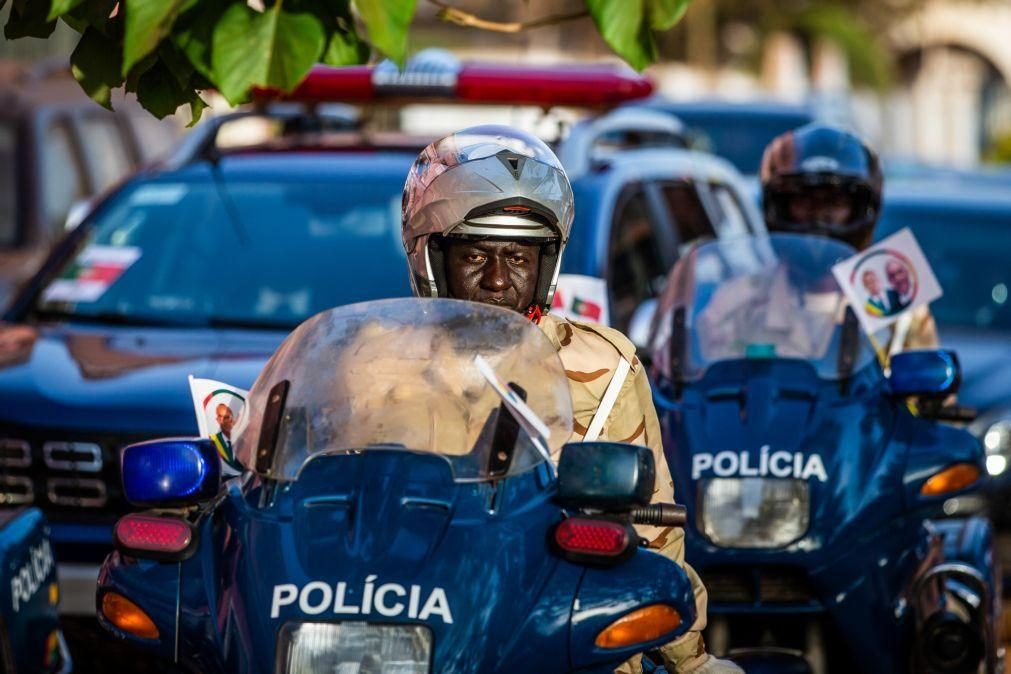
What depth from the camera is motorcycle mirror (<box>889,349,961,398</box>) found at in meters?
5.39

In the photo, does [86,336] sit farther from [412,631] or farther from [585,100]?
[412,631]

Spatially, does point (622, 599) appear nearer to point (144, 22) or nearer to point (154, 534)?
point (154, 534)

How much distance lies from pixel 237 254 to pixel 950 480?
9.62 feet

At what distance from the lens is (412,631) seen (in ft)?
10.5

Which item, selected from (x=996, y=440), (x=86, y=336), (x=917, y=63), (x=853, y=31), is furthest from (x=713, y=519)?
(x=917, y=63)

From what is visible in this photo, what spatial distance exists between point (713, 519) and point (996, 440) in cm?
324

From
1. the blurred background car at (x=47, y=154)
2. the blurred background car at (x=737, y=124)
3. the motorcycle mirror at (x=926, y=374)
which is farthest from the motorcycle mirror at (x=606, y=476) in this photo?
the blurred background car at (x=737, y=124)

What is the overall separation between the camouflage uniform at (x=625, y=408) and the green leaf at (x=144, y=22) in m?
1.20

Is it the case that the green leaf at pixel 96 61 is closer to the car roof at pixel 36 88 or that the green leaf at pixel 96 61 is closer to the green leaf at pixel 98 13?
the green leaf at pixel 98 13

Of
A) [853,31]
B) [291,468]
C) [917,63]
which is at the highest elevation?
[291,468]

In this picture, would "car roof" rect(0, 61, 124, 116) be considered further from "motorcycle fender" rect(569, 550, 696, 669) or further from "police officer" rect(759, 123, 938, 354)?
"motorcycle fender" rect(569, 550, 696, 669)

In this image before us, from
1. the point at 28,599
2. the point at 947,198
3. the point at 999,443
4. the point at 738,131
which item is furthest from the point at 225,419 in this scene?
the point at 738,131

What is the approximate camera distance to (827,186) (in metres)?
6.90

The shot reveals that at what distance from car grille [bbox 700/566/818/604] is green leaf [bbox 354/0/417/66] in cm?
253
